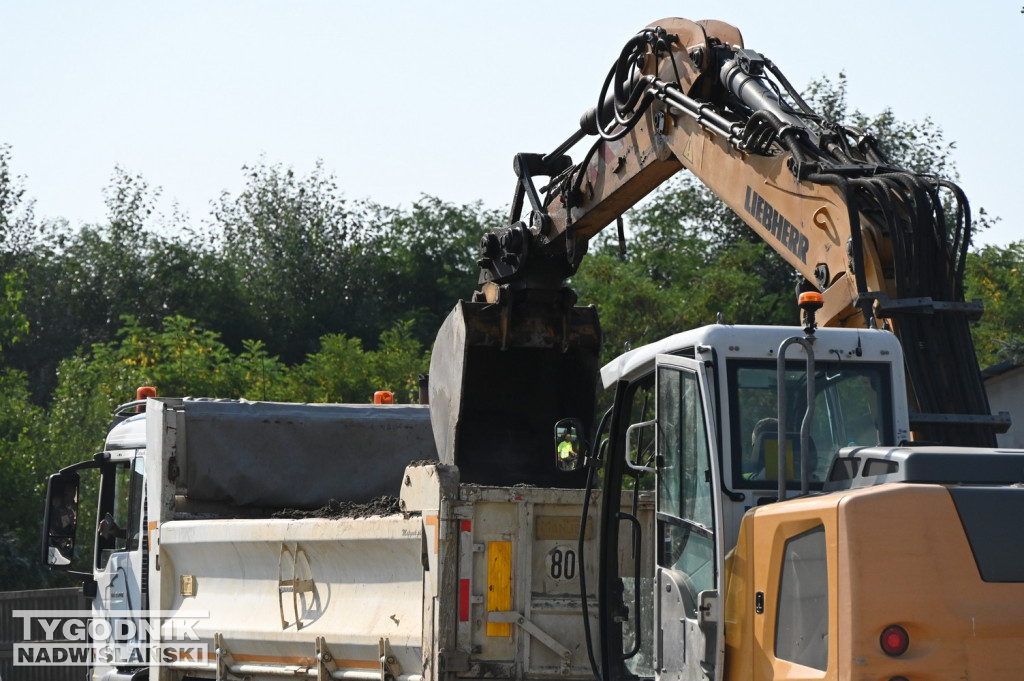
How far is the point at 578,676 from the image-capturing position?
653cm

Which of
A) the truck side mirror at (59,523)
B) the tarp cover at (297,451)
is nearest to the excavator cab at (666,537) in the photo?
the tarp cover at (297,451)

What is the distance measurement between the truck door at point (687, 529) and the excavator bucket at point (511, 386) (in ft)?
10.5

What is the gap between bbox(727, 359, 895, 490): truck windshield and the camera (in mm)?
5035

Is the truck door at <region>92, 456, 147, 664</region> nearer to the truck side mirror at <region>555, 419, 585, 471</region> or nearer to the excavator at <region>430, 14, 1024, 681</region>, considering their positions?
the excavator at <region>430, 14, 1024, 681</region>

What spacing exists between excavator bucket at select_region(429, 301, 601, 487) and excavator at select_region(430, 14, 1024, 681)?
107 cm

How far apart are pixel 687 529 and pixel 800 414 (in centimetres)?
64

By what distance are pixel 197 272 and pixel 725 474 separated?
3947 centimetres

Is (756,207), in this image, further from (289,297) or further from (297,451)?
(289,297)

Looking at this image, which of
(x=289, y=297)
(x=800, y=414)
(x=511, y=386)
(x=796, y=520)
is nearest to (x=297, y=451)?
(x=511, y=386)

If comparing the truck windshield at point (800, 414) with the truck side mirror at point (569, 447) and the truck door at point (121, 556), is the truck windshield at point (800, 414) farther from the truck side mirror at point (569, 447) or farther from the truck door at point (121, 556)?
the truck door at point (121, 556)

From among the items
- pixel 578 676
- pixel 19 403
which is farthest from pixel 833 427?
pixel 19 403

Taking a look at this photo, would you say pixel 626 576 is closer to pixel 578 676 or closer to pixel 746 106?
pixel 578 676

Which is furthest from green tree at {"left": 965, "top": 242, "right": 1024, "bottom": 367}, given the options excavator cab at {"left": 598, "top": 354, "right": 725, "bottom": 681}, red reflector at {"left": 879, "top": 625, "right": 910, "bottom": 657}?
red reflector at {"left": 879, "top": 625, "right": 910, "bottom": 657}

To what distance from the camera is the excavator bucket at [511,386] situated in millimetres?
8695
